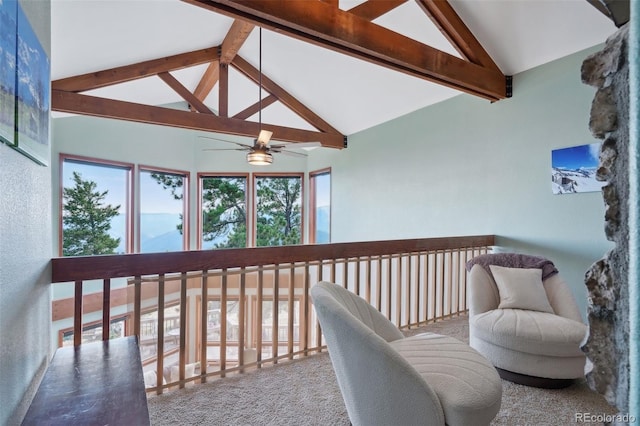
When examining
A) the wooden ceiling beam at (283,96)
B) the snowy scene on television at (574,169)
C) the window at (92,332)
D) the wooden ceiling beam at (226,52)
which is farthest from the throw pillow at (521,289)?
the window at (92,332)

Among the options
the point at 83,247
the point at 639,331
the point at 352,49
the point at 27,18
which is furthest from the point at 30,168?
the point at 83,247

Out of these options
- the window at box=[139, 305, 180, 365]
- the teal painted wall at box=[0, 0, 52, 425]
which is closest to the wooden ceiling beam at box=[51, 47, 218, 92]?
the teal painted wall at box=[0, 0, 52, 425]

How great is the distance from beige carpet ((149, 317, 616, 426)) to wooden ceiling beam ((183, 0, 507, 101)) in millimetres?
2678

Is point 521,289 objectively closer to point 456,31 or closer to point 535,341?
point 535,341

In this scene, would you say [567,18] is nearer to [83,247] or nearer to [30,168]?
[30,168]

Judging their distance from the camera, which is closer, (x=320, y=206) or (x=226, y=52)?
(x=226, y=52)

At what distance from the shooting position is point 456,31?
3.52 metres

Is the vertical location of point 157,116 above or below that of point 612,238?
above

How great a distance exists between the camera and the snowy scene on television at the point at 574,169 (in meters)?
3.11

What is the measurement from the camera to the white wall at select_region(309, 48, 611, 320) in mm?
3279

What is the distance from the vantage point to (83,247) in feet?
18.6

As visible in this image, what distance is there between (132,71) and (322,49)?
9.01 ft

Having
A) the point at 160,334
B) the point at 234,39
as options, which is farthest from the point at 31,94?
the point at 234,39

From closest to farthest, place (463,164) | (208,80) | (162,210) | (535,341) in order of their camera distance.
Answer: (535,341) < (463,164) < (208,80) < (162,210)
